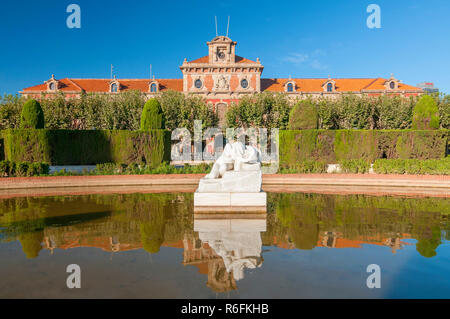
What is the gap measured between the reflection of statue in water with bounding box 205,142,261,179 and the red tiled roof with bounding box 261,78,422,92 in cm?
3726

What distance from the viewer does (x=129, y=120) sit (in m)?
27.6

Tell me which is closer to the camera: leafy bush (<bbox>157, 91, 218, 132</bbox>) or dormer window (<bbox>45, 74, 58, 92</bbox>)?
leafy bush (<bbox>157, 91, 218, 132</bbox>)

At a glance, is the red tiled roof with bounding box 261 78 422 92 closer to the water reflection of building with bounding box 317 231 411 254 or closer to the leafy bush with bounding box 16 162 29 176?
the leafy bush with bounding box 16 162 29 176

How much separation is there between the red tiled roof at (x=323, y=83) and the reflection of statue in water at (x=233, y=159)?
3726 centimetres

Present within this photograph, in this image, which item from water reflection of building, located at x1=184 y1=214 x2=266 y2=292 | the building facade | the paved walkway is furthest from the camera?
the building facade

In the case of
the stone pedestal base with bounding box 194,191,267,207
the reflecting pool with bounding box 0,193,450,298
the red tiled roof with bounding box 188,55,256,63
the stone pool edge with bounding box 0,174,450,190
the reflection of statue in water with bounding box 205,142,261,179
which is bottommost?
the reflecting pool with bounding box 0,193,450,298

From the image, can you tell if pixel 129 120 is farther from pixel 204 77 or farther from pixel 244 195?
pixel 244 195

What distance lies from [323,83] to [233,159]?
41957mm

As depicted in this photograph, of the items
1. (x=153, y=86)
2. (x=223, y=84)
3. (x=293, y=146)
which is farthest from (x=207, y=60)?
(x=293, y=146)

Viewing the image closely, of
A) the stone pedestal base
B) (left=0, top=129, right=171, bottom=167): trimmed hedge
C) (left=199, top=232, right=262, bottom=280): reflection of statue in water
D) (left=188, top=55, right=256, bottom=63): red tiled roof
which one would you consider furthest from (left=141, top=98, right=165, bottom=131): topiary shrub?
(left=188, top=55, right=256, bottom=63): red tiled roof

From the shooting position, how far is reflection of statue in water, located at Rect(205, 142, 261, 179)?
7547mm

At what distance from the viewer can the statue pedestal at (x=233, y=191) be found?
7.28m
